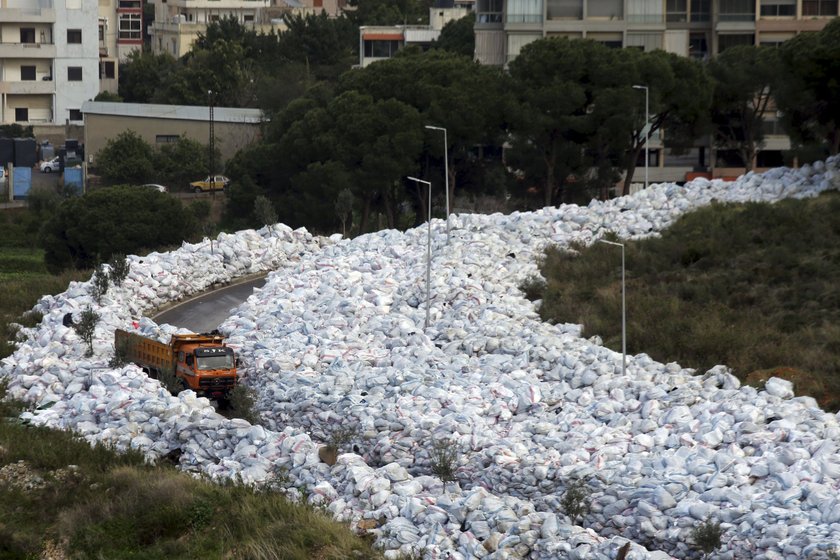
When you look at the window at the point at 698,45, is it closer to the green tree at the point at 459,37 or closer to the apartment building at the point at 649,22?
the apartment building at the point at 649,22

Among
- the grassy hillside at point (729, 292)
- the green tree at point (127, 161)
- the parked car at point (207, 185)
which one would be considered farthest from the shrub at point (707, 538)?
the green tree at point (127, 161)

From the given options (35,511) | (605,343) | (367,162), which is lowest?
(35,511)

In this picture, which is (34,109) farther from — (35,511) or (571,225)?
(35,511)

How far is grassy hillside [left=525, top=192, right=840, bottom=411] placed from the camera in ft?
142

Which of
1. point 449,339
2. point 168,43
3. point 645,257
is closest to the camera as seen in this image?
point 449,339

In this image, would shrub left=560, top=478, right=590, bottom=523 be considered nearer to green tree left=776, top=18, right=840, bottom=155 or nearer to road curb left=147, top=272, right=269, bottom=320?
road curb left=147, top=272, right=269, bottom=320

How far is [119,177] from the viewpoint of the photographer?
105562mm

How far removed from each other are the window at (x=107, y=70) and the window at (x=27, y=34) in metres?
12.9

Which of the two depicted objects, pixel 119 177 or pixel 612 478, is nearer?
pixel 612 478

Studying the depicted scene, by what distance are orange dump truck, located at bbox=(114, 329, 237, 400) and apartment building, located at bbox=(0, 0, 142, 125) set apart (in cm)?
9308

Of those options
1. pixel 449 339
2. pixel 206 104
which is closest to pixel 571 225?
pixel 449 339

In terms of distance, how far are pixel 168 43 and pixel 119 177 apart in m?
63.6

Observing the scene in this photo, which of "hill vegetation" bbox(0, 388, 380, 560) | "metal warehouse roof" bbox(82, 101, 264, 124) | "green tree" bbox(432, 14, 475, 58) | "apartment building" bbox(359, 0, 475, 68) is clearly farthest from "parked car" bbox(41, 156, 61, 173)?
"hill vegetation" bbox(0, 388, 380, 560)

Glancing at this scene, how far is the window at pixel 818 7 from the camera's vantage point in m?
99.2
